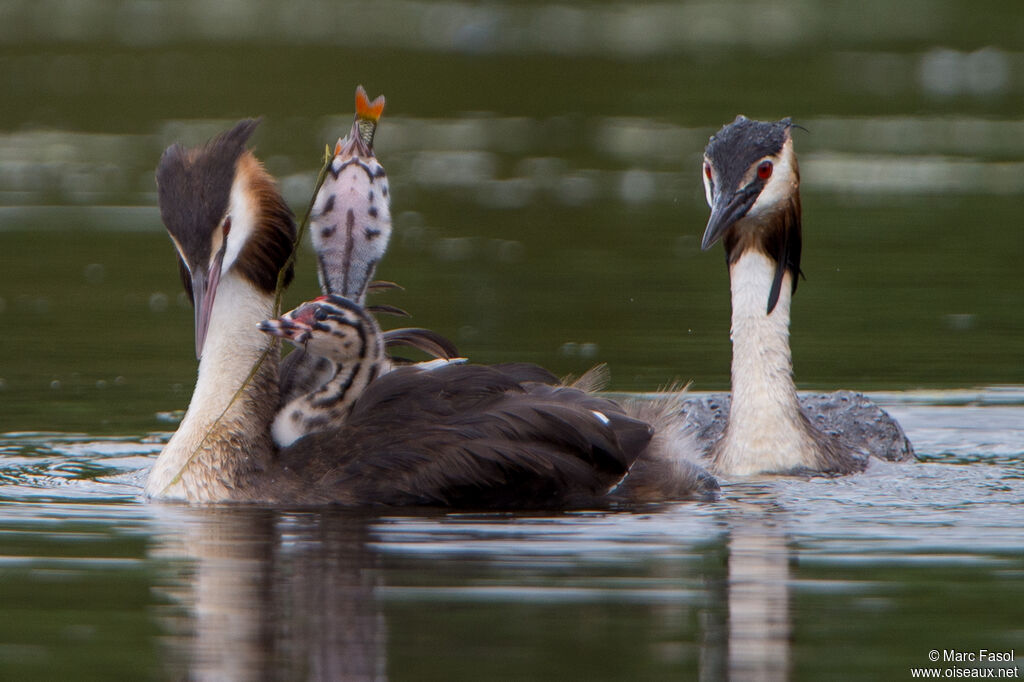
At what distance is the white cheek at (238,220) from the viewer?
873 centimetres

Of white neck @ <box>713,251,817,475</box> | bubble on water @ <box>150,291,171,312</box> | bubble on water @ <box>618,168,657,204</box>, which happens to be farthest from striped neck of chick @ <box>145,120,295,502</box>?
bubble on water @ <box>618,168,657,204</box>

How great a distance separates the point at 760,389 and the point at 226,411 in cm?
268

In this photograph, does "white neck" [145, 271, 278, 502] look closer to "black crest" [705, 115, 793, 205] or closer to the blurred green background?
the blurred green background

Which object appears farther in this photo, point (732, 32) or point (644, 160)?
point (732, 32)

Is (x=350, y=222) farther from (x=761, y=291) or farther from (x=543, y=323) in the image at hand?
(x=543, y=323)

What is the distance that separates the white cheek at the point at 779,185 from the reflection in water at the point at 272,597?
116 inches

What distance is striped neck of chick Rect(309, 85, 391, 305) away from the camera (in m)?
9.12

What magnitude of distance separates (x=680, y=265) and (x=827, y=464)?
609cm

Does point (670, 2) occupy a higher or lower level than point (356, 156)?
higher

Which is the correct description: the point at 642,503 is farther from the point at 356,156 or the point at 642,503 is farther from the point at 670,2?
the point at 670,2

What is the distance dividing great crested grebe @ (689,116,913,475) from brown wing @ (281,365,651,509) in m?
1.52

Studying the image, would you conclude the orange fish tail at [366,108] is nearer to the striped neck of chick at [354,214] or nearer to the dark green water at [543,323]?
the striped neck of chick at [354,214]

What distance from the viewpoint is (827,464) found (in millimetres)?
9805

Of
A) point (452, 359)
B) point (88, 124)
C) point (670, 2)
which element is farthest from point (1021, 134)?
point (670, 2)
